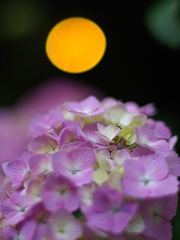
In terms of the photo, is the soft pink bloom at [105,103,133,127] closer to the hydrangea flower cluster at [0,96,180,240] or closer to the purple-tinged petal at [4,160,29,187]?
the hydrangea flower cluster at [0,96,180,240]

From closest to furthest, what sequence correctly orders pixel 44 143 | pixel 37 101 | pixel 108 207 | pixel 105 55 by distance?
pixel 108 207, pixel 44 143, pixel 37 101, pixel 105 55

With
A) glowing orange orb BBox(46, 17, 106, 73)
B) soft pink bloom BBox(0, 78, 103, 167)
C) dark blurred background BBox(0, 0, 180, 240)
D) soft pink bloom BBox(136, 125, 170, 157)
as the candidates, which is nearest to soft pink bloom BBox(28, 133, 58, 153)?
soft pink bloom BBox(136, 125, 170, 157)

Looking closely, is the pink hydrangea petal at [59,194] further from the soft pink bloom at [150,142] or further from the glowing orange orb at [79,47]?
the glowing orange orb at [79,47]

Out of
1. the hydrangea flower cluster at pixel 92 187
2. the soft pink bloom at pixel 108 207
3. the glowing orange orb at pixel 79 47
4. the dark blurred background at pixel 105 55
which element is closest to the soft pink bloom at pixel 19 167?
the hydrangea flower cluster at pixel 92 187

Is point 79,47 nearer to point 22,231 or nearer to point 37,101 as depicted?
point 37,101

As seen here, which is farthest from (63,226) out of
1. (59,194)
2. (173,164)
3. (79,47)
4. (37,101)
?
(79,47)

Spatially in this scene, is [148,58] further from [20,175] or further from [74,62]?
[20,175]

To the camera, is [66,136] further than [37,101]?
No
